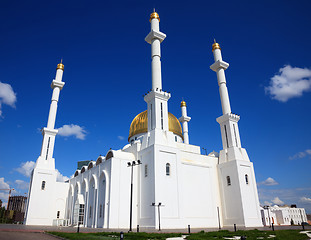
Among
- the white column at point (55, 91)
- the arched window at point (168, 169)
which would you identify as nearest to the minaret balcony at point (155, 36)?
the arched window at point (168, 169)

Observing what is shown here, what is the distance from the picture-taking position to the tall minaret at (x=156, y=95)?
27.0m

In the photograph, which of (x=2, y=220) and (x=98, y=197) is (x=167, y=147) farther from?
(x=2, y=220)

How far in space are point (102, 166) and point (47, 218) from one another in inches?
516

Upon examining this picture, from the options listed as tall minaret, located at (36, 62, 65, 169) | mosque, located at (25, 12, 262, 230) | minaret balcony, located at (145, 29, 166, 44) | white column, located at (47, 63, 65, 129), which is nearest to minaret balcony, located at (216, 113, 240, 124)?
mosque, located at (25, 12, 262, 230)

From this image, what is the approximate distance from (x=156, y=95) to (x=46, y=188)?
2172 cm

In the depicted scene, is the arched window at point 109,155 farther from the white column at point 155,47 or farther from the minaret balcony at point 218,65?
the minaret balcony at point 218,65

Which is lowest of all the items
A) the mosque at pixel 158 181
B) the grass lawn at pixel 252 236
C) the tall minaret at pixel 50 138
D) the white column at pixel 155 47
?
the grass lawn at pixel 252 236

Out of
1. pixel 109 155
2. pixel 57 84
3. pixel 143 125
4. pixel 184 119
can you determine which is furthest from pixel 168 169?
pixel 57 84

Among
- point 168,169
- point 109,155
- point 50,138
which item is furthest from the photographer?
point 50,138

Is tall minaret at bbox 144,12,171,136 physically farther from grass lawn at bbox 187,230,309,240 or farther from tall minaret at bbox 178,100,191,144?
tall minaret at bbox 178,100,191,144

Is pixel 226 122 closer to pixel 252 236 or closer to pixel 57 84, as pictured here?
pixel 252 236

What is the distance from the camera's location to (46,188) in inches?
1384

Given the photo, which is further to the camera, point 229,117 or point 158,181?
point 229,117

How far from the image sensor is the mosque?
24.1m
